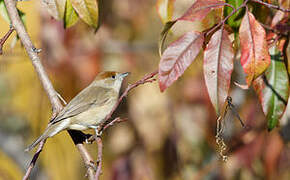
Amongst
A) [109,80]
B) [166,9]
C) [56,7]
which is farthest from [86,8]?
[109,80]

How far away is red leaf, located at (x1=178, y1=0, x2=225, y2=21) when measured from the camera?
1652 mm

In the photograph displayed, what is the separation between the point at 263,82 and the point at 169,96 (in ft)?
9.70

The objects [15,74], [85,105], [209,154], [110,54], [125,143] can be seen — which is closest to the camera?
[85,105]

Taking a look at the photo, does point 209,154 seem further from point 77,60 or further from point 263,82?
point 263,82

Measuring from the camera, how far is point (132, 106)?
499 cm


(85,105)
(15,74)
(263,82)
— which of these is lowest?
(15,74)

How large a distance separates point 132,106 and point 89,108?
6.93 feet

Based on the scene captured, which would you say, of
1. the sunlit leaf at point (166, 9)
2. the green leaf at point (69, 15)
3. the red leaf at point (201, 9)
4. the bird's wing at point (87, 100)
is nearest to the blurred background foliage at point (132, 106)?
the bird's wing at point (87, 100)

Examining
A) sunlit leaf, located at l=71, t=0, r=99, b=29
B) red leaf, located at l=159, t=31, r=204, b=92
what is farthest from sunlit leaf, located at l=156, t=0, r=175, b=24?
red leaf, located at l=159, t=31, r=204, b=92

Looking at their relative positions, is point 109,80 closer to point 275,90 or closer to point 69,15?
point 69,15

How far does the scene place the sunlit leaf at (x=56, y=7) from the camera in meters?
1.97

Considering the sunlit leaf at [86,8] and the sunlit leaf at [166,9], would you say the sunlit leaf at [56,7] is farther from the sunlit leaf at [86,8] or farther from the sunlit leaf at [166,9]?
the sunlit leaf at [166,9]

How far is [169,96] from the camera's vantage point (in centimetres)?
496

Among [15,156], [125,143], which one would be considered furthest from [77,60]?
[15,156]
